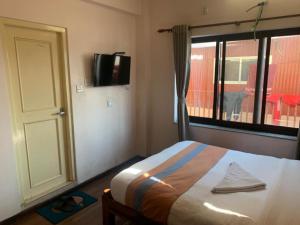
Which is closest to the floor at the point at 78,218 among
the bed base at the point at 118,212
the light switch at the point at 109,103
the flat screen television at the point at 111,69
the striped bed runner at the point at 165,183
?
the bed base at the point at 118,212

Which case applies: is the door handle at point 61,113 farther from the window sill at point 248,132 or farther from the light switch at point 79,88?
the window sill at point 248,132

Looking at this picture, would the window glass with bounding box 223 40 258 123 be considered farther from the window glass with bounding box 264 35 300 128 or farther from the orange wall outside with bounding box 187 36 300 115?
the window glass with bounding box 264 35 300 128

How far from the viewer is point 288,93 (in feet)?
9.68

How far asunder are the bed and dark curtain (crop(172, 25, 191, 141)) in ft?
3.29

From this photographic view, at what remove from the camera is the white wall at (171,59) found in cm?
287

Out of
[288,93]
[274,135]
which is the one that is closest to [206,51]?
[288,93]

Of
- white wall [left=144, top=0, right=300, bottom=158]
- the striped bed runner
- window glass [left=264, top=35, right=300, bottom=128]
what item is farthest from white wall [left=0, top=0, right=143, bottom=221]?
window glass [left=264, top=35, right=300, bottom=128]

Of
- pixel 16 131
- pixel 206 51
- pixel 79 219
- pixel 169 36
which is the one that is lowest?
pixel 79 219

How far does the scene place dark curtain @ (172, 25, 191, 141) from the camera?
3297 mm

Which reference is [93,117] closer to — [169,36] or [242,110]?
[169,36]

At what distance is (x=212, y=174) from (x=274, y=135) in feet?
4.71

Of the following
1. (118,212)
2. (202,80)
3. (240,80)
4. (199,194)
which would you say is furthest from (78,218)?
(240,80)

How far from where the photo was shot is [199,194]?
5.74ft

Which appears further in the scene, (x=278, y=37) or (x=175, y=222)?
(x=278, y=37)
